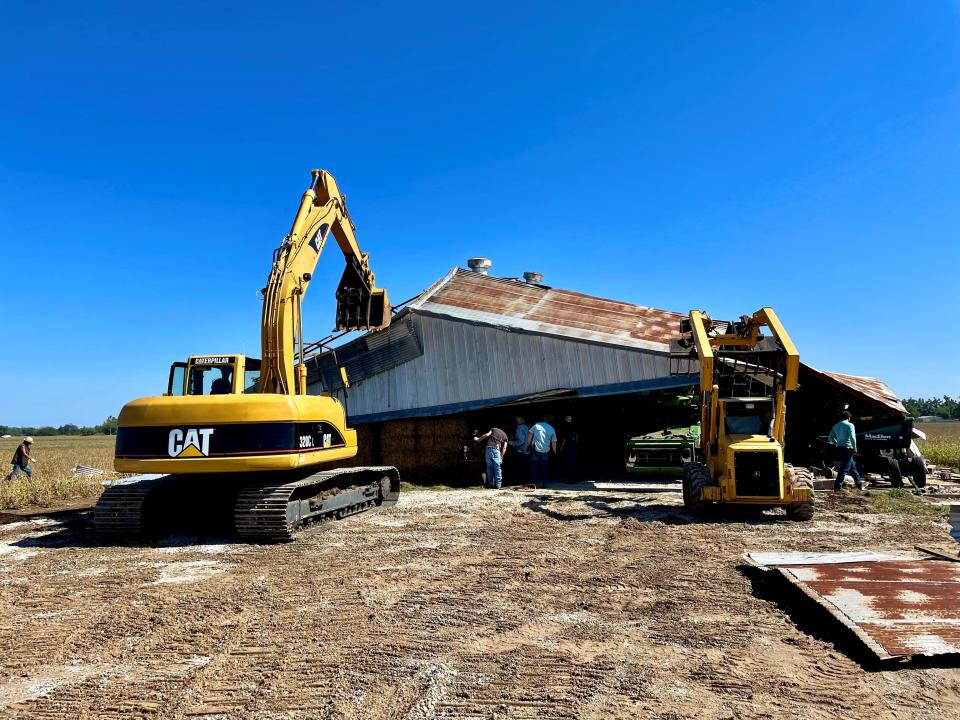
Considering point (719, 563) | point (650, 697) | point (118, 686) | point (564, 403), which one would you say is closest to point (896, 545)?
point (719, 563)

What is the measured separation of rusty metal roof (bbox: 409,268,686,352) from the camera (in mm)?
16938

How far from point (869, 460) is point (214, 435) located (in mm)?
14680

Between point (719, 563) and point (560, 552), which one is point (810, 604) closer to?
point (719, 563)

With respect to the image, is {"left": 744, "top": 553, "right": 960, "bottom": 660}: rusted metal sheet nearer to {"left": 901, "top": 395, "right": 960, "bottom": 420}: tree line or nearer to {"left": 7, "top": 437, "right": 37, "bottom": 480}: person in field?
{"left": 7, "top": 437, "right": 37, "bottom": 480}: person in field

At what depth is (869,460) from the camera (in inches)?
→ 638

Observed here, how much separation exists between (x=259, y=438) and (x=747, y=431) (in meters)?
7.28

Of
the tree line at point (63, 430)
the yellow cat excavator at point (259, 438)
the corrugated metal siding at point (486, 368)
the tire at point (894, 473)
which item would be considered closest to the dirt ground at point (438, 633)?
the yellow cat excavator at point (259, 438)

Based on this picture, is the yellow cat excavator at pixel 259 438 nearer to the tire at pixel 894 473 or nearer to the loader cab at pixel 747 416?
the loader cab at pixel 747 416

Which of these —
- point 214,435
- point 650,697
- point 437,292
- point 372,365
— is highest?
point 437,292

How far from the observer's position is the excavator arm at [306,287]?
32.7 ft

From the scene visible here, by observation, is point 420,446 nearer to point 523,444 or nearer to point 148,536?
point 523,444

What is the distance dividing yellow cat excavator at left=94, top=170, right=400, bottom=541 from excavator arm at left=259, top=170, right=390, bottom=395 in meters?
0.02

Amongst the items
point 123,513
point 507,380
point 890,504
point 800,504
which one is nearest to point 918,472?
point 890,504

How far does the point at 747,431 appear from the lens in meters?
10.7
